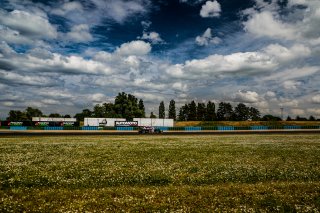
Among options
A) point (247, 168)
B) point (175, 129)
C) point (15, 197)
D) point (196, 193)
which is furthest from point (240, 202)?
point (175, 129)

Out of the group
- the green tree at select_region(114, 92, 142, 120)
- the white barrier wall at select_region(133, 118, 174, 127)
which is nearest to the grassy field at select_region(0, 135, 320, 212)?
the white barrier wall at select_region(133, 118, 174, 127)

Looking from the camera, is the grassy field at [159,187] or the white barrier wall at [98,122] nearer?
the grassy field at [159,187]

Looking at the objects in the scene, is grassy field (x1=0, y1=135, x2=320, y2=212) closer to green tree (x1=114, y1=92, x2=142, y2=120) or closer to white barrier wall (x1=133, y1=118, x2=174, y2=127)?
white barrier wall (x1=133, y1=118, x2=174, y2=127)

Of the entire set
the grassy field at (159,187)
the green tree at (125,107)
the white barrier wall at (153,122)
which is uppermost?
the green tree at (125,107)

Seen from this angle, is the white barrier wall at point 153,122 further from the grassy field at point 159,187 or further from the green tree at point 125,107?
the grassy field at point 159,187

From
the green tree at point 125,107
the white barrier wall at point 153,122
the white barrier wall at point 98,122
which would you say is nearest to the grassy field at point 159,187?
the white barrier wall at point 98,122

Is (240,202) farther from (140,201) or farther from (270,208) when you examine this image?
(140,201)

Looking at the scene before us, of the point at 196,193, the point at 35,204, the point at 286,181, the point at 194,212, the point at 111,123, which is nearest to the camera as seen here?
the point at 194,212

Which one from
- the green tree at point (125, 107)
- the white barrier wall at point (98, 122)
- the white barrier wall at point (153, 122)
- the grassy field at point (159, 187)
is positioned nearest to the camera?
the grassy field at point (159, 187)

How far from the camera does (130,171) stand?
1605 cm

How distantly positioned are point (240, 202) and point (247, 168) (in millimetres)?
7462

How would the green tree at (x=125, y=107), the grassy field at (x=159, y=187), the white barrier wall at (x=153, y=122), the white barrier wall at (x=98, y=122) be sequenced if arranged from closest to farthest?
the grassy field at (x=159, y=187)
the white barrier wall at (x=98, y=122)
the white barrier wall at (x=153, y=122)
the green tree at (x=125, y=107)

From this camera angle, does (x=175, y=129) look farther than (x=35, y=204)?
Yes

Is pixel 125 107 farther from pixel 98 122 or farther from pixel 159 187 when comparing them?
pixel 159 187
